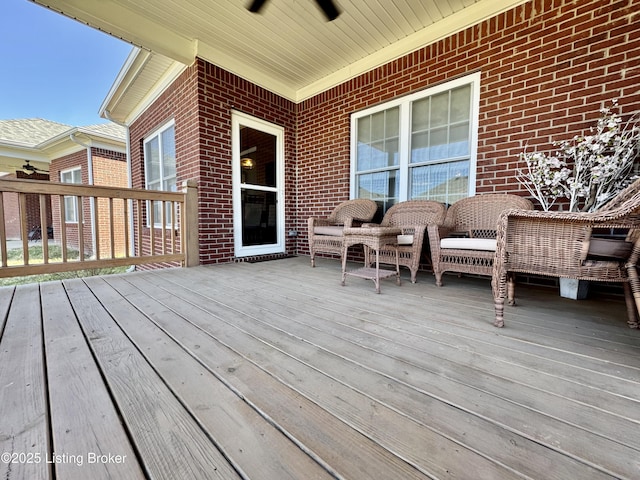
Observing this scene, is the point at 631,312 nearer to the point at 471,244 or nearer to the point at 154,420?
the point at 471,244

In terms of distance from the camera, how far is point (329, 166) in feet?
13.1

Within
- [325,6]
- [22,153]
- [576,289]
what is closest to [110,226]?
[325,6]

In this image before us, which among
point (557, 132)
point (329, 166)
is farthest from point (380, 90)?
point (557, 132)

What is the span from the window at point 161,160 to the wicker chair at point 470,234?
4011 millimetres

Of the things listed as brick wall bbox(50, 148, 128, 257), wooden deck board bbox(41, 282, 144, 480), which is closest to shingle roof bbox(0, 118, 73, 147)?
brick wall bbox(50, 148, 128, 257)

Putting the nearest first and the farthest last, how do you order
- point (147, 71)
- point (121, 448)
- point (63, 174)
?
point (121, 448)
point (147, 71)
point (63, 174)

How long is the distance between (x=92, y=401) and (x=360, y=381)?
894 mm

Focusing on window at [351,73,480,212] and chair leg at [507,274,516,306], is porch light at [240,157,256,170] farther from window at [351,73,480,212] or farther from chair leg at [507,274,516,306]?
chair leg at [507,274,516,306]

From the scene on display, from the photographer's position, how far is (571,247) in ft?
4.50

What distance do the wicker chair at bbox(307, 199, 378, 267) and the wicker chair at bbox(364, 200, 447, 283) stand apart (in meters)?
0.35

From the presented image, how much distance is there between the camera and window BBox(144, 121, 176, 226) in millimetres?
4172

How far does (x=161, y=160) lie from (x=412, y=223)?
4.36m

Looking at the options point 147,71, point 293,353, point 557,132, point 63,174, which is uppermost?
point 147,71

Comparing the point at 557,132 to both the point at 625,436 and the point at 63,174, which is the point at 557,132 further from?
the point at 63,174
